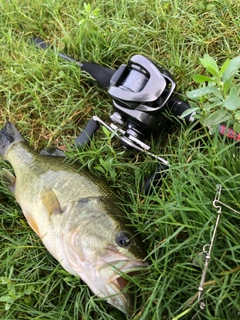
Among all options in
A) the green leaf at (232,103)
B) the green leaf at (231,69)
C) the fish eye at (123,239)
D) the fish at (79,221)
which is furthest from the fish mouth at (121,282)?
the green leaf at (231,69)

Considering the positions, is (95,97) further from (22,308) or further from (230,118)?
(22,308)

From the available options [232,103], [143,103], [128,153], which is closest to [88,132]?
[128,153]

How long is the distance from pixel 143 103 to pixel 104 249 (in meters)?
0.99

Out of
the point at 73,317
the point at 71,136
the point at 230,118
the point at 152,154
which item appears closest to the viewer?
the point at 230,118

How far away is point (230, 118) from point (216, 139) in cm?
23

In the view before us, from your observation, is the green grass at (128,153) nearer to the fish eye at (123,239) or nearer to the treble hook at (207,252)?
the treble hook at (207,252)

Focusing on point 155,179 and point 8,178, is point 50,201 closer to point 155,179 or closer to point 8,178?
point 8,178

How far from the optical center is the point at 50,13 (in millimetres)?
3693

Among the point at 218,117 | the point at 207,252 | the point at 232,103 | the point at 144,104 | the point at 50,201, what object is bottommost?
the point at 50,201

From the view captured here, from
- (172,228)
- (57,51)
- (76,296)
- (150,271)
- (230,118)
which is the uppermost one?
(230,118)

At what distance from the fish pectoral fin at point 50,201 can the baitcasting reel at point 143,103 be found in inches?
24.4

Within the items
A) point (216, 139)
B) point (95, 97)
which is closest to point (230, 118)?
point (216, 139)

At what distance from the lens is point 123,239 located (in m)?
2.39

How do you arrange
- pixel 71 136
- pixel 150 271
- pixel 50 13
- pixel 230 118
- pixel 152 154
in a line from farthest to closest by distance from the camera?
pixel 50 13
pixel 71 136
pixel 152 154
pixel 150 271
pixel 230 118
